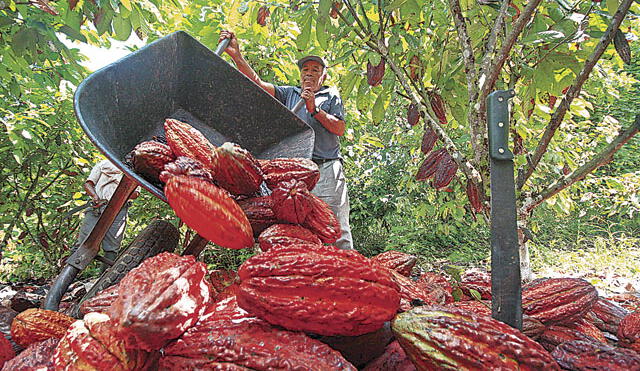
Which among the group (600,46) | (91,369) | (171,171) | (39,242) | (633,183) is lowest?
(39,242)

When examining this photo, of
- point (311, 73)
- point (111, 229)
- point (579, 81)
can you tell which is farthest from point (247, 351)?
point (111, 229)

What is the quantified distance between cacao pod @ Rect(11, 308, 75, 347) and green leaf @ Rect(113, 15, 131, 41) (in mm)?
1665

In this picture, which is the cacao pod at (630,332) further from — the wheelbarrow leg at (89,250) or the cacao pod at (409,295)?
the wheelbarrow leg at (89,250)

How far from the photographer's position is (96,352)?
72 centimetres

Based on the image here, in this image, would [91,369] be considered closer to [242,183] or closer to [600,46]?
[242,183]

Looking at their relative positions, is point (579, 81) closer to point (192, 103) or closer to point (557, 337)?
point (557, 337)

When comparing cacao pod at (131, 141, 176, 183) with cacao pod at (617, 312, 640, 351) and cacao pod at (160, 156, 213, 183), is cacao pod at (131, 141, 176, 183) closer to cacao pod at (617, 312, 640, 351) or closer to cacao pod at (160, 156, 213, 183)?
cacao pod at (160, 156, 213, 183)

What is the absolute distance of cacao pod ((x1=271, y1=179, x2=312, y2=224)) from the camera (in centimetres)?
117

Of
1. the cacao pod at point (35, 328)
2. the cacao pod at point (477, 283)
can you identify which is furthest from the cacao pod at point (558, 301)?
the cacao pod at point (35, 328)

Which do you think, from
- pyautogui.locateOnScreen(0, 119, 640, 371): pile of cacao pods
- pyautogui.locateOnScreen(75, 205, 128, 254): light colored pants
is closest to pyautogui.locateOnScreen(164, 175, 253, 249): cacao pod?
pyautogui.locateOnScreen(0, 119, 640, 371): pile of cacao pods

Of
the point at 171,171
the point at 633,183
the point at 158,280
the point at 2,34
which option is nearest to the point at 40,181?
the point at 2,34

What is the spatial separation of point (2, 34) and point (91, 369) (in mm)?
2470

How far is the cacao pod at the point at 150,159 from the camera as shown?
1189 millimetres

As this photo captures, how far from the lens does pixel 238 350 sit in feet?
2.36
